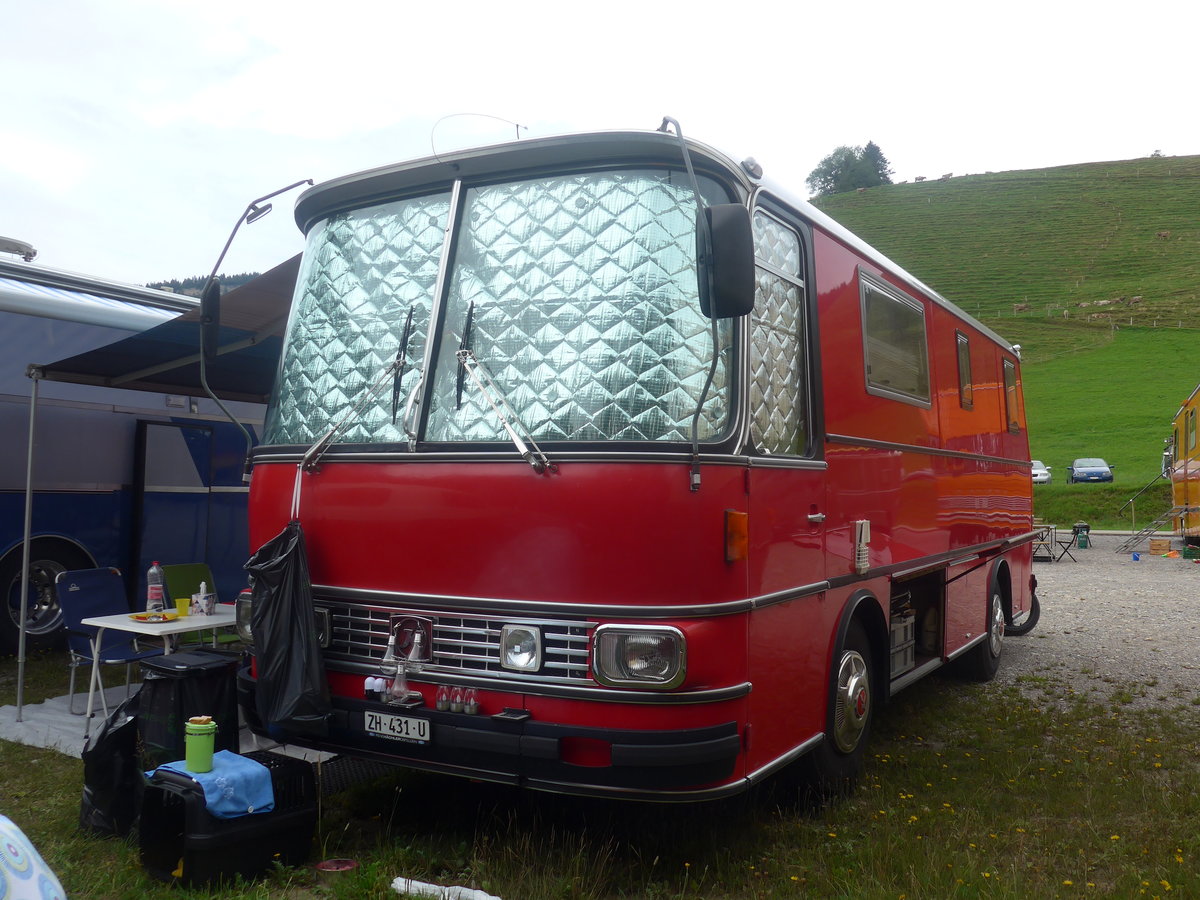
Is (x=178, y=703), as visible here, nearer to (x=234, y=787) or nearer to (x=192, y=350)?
(x=234, y=787)

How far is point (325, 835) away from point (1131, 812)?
383 cm

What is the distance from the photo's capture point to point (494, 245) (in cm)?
432

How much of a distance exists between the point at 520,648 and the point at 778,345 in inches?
68.4

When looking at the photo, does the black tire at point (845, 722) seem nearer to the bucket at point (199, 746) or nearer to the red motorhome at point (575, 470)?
the red motorhome at point (575, 470)

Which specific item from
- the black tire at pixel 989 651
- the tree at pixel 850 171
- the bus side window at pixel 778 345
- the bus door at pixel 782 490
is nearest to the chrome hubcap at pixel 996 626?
the black tire at pixel 989 651

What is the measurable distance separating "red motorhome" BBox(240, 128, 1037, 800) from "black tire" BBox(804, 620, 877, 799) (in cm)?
2

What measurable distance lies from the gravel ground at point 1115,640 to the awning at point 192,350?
6.41 m

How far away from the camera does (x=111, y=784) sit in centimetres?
459

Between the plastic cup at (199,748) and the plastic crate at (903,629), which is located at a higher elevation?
the plastic crate at (903,629)

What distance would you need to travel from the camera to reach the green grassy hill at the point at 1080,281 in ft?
141

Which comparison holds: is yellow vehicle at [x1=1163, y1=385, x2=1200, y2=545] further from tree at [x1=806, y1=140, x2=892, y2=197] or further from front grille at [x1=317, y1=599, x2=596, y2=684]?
tree at [x1=806, y1=140, x2=892, y2=197]

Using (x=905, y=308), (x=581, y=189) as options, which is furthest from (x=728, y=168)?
(x=905, y=308)

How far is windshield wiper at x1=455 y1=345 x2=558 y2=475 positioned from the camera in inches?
153

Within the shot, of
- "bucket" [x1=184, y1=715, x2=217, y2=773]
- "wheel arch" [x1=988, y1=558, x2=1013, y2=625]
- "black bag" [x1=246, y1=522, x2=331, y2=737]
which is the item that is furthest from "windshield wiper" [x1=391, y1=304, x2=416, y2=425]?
"wheel arch" [x1=988, y1=558, x2=1013, y2=625]
